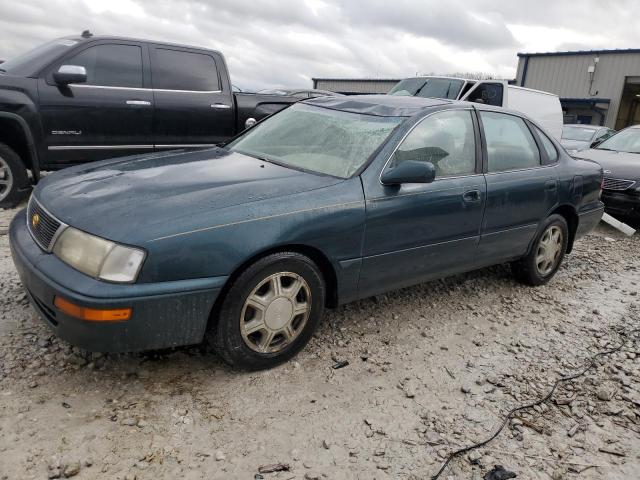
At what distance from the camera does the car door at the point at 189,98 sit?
20.1 ft

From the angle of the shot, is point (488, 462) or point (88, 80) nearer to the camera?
point (488, 462)

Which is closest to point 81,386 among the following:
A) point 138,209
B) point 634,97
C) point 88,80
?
point 138,209

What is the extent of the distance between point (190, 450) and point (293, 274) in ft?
3.32

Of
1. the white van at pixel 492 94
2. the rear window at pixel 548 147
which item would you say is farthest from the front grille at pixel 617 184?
the rear window at pixel 548 147

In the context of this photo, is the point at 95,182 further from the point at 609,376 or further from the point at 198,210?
the point at 609,376

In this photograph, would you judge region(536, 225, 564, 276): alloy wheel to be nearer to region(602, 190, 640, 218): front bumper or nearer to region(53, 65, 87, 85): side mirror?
region(602, 190, 640, 218): front bumper

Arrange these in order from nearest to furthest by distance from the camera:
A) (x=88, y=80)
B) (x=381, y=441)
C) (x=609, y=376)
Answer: (x=381, y=441) → (x=609, y=376) → (x=88, y=80)

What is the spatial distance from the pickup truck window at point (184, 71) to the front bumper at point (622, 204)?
549cm

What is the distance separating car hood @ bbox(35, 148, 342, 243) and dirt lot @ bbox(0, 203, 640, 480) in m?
0.83

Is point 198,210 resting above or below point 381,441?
above

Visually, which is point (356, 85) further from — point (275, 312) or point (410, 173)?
point (275, 312)

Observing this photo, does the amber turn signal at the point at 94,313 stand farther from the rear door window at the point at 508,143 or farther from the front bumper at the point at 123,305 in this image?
the rear door window at the point at 508,143

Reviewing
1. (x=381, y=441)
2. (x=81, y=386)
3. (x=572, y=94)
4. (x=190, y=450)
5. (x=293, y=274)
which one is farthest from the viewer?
(x=572, y=94)

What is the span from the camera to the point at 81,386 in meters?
2.67
